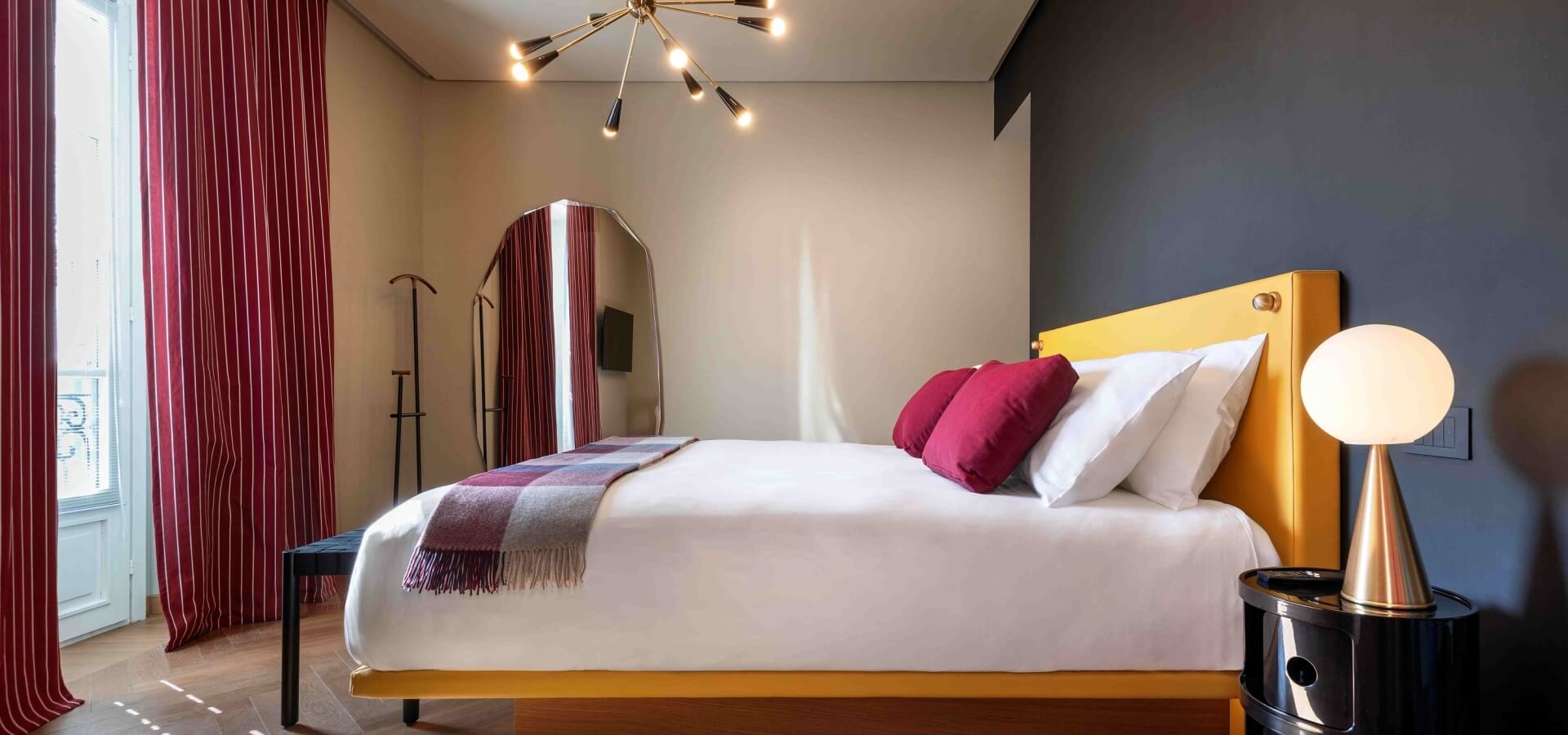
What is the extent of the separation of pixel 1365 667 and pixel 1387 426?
1.17 ft

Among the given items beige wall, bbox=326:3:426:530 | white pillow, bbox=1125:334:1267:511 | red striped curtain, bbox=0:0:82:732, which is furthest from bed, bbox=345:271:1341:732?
beige wall, bbox=326:3:426:530

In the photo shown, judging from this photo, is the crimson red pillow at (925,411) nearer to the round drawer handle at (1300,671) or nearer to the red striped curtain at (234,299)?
the round drawer handle at (1300,671)

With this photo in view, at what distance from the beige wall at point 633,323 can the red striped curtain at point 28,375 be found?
7.42 ft

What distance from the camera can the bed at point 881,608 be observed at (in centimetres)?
149

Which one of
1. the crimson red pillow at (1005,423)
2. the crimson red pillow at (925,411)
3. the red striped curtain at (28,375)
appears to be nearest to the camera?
the crimson red pillow at (1005,423)

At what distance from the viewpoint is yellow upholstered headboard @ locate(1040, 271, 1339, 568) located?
1.53 meters

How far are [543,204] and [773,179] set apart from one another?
1301mm

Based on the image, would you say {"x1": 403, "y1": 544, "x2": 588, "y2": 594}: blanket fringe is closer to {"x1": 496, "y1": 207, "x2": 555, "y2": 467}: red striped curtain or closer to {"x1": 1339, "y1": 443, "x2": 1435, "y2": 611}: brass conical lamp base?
{"x1": 1339, "y1": 443, "x2": 1435, "y2": 611}: brass conical lamp base

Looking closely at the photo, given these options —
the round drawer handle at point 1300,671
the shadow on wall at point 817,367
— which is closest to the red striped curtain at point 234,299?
the shadow on wall at point 817,367

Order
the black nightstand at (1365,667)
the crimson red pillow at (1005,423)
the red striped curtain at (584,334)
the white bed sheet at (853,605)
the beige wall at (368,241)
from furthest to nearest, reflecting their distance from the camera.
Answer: the red striped curtain at (584,334) → the beige wall at (368,241) → the crimson red pillow at (1005,423) → the white bed sheet at (853,605) → the black nightstand at (1365,667)

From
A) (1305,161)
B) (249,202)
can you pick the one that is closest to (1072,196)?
(1305,161)

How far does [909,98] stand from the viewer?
419cm

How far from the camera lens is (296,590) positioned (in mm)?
1915

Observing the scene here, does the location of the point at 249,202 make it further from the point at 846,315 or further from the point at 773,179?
the point at 846,315
